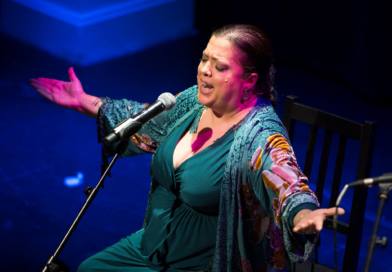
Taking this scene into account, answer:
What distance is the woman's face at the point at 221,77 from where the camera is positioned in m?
3.08

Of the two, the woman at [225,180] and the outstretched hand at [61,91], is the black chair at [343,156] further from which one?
the outstretched hand at [61,91]

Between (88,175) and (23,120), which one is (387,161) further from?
(23,120)

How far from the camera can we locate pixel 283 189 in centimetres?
279

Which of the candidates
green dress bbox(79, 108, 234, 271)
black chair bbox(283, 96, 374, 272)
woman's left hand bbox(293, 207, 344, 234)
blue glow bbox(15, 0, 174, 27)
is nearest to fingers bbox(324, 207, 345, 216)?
woman's left hand bbox(293, 207, 344, 234)

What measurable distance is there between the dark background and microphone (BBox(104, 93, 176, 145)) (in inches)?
73.1

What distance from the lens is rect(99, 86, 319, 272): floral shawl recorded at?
2.80 m

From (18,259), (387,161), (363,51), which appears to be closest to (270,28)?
(363,51)

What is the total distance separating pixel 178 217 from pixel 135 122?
52cm

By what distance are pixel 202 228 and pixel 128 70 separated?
4.26 m

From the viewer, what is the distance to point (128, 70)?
7297 mm

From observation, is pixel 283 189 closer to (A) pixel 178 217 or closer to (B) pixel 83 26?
(A) pixel 178 217

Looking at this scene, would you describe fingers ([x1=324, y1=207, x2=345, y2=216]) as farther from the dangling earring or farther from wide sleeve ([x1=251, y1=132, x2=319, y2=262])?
the dangling earring

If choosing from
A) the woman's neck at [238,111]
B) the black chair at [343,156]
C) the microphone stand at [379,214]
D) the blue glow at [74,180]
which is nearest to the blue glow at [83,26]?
the blue glow at [74,180]

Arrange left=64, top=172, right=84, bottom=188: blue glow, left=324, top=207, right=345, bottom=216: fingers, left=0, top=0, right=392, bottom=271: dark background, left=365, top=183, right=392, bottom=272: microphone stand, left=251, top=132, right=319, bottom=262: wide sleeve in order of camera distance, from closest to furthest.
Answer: left=365, top=183, right=392, bottom=272: microphone stand → left=324, top=207, right=345, bottom=216: fingers → left=251, top=132, right=319, bottom=262: wide sleeve → left=0, top=0, right=392, bottom=271: dark background → left=64, top=172, right=84, bottom=188: blue glow
